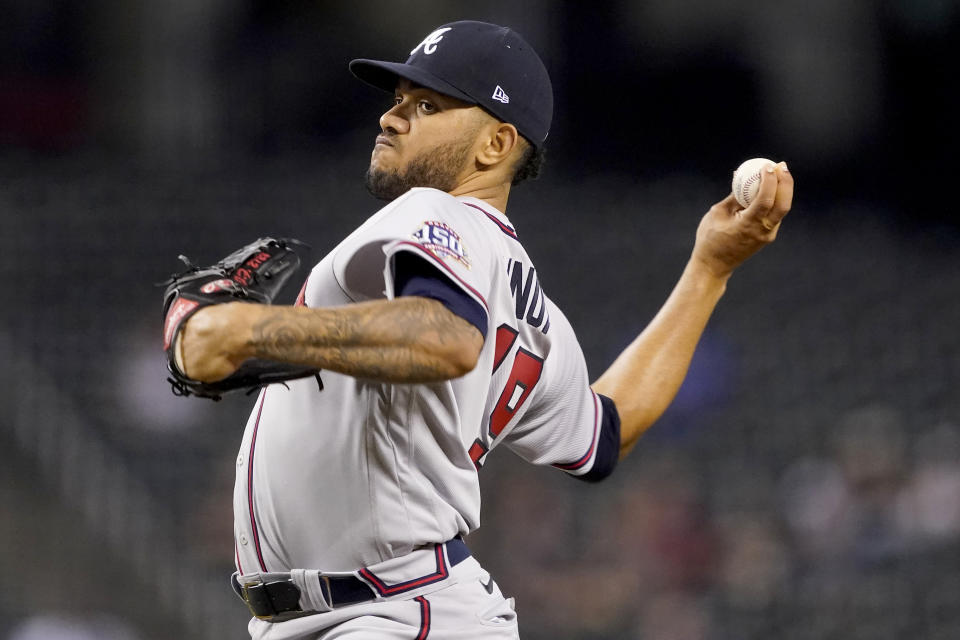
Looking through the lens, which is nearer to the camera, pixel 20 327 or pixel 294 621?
pixel 294 621

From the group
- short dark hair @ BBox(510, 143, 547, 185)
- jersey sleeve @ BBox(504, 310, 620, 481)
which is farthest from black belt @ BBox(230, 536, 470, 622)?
short dark hair @ BBox(510, 143, 547, 185)

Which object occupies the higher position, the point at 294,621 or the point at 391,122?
the point at 391,122

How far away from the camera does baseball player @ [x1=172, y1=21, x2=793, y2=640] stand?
5.38ft

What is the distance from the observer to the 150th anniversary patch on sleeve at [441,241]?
1.75 metres

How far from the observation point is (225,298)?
1.69 meters

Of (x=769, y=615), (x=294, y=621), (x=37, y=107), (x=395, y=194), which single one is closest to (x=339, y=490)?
(x=294, y=621)

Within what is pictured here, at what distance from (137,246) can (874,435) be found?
14.4ft

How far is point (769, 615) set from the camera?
19.9 ft

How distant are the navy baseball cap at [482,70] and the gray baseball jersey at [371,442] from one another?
27cm

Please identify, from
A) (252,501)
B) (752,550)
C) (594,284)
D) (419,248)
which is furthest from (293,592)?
(594,284)

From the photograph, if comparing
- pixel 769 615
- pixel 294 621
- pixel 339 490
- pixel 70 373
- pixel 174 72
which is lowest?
pixel 769 615

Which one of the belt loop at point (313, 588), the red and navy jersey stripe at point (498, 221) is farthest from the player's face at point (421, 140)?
the belt loop at point (313, 588)

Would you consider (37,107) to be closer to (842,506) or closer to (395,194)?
(842,506)

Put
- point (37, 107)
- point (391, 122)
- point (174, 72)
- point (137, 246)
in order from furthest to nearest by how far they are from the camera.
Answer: point (174, 72) < point (37, 107) < point (137, 246) < point (391, 122)
